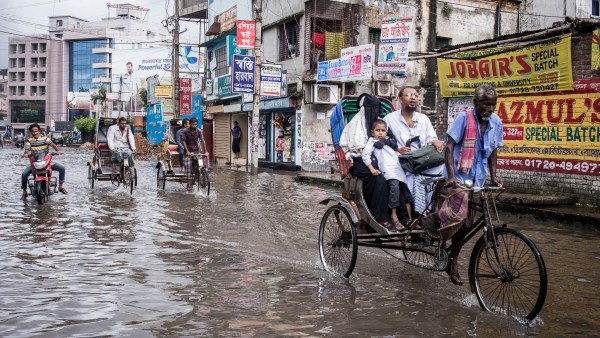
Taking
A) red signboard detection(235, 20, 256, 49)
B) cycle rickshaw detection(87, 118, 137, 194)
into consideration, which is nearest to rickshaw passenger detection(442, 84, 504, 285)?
cycle rickshaw detection(87, 118, 137, 194)

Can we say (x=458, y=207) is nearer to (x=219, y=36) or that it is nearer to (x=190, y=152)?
(x=190, y=152)

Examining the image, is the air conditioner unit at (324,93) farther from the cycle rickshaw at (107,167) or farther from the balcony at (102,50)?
the balcony at (102,50)

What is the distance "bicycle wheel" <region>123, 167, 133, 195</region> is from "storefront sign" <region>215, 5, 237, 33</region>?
1923 cm

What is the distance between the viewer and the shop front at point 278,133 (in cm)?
2761

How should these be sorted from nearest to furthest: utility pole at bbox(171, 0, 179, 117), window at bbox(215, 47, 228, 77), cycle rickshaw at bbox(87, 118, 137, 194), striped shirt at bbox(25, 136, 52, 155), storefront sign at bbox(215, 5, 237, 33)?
striped shirt at bbox(25, 136, 52, 155) < cycle rickshaw at bbox(87, 118, 137, 194) < storefront sign at bbox(215, 5, 237, 33) < utility pole at bbox(171, 0, 179, 117) < window at bbox(215, 47, 228, 77)

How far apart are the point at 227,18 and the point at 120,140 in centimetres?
2008

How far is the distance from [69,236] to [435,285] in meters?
5.55

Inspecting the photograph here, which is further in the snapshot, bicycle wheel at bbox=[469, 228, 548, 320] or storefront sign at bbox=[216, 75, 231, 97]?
storefront sign at bbox=[216, 75, 231, 97]

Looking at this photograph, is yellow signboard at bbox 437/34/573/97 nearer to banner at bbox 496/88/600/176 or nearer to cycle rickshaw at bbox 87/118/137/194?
banner at bbox 496/88/600/176

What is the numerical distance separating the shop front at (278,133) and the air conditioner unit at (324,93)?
4.25ft

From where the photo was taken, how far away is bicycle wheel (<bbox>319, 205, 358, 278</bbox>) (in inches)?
247

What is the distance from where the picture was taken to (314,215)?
39.2 feet

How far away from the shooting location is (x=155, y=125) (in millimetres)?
47219

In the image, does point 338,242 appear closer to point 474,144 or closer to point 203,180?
point 474,144
